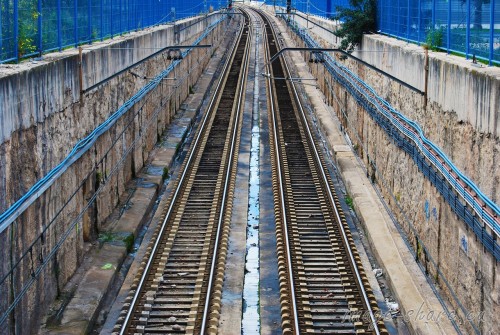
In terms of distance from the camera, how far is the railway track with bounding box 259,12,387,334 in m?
Answer: 12.0

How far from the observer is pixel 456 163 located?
13047 millimetres

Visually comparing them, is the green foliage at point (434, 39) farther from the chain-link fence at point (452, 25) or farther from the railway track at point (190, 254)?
the railway track at point (190, 254)

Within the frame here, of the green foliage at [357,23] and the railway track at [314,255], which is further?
the green foliage at [357,23]

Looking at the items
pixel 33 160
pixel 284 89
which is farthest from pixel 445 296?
pixel 284 89

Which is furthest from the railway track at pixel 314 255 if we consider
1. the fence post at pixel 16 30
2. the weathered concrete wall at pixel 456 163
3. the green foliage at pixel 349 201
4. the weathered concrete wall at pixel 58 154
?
the fence post at pixel 16 30

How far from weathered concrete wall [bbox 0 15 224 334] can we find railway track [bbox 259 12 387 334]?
150 inches

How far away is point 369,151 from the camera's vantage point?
2228 centimetres

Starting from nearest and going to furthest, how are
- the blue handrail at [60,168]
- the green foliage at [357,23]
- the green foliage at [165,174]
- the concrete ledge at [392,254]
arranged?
the blue handrail at [60,168] < the concrete ledge at [392,254] < the green foliage at [165,174] < the green foliage at [357,23]

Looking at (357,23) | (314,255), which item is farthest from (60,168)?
(357,23)

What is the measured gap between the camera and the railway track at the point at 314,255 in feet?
39.5

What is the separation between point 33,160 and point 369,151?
12166mm

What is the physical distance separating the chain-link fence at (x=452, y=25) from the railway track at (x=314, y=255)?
4185 mm

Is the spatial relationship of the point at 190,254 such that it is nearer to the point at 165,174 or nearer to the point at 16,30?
the point at 16,30

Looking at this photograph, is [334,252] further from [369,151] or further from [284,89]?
[284,89]
